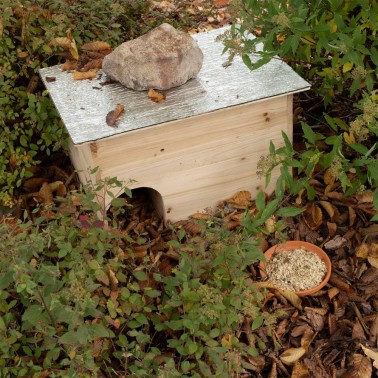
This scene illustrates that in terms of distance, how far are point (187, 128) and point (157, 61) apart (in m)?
0.34

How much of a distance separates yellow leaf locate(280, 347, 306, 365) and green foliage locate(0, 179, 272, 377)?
0.38 feet

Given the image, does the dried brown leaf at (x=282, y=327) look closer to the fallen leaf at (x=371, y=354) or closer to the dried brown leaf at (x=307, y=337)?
the dried brown leaf at (x=307, y=337)

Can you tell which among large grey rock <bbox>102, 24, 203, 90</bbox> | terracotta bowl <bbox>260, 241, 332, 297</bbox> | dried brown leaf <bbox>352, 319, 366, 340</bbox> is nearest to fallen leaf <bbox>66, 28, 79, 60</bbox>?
large grey rock <bbox>102, 24, 203, 90</bbox>

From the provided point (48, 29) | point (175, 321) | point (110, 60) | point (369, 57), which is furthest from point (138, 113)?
point (369, 57)

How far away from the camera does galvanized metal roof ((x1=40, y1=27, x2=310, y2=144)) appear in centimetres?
303

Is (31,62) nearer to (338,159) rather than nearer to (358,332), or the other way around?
(338,159)

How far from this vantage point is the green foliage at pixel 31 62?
135 inches

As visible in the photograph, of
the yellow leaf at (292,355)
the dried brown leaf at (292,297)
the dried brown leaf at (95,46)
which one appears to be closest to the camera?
the yellow leaf at (292,355)

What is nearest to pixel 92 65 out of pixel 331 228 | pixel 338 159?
pixel 338 159

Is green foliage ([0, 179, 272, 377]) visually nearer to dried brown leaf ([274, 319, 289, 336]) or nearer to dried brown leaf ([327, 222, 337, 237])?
dried brown leaf ([274, 319, 289, 336])

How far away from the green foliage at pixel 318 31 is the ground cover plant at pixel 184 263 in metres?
0.01

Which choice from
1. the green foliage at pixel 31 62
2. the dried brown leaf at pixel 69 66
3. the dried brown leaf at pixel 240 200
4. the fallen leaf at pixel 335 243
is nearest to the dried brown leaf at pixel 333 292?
the fallen leaf at pixel 335 243

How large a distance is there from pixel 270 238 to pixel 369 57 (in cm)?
103

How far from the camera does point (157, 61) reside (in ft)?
10.2
